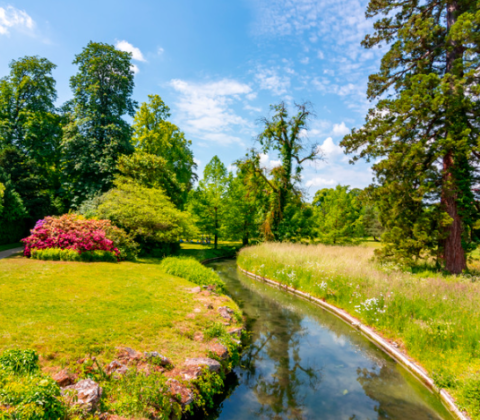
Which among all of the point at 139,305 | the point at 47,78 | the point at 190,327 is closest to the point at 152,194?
the point at 139,305

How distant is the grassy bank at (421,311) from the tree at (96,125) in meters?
17.6

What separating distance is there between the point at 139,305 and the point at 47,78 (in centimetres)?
2650

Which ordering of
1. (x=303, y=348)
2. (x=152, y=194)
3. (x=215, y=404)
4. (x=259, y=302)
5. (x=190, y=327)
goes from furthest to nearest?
1. (x=152, y=194)
2. (x=259, y=302)
3. (x=303, y=348)
4. (x=190, y=327)
5. (x=215, y=404)

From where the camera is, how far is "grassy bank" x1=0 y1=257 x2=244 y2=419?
4.11m

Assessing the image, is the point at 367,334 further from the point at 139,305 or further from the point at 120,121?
the point at 120,121

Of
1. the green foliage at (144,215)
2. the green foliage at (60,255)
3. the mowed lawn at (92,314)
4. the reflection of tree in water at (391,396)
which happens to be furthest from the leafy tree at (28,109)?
the reflection of tree in water at (391,396)

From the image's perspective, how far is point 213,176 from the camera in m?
28.8

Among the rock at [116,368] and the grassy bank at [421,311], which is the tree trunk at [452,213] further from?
the rock at [116,368]

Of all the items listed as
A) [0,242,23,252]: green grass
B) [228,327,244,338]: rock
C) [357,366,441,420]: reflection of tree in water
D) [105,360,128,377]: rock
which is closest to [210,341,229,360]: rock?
[228,327,244,338]: rock

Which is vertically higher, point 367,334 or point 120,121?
point 120,121

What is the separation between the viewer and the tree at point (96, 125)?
21.8 metres

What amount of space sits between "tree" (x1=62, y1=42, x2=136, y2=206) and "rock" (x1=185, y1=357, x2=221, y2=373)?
1921 centimetres

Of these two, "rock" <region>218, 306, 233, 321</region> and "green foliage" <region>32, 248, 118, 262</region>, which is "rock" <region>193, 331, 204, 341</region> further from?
"green foliage" <region>32, 248, 118, 262</region>

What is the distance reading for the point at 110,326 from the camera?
584 centimetres
